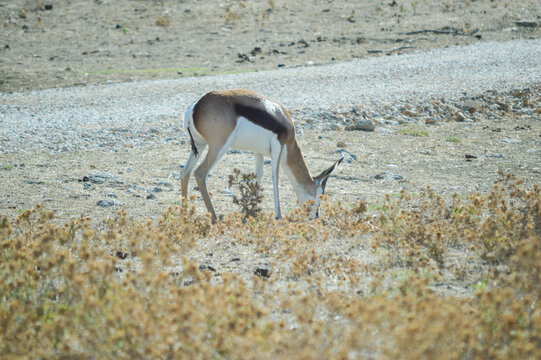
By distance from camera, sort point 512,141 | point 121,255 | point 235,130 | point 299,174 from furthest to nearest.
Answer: point 512,141 < point 299,174 < point 235,130 < point 121,255

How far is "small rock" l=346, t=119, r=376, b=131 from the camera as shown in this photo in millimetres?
12742

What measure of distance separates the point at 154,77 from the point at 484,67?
9.50m

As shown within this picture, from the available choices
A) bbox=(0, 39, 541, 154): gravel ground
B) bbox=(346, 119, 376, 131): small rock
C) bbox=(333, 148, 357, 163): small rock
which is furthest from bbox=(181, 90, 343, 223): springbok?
bbox=(346, 119, 376, 131): small rock

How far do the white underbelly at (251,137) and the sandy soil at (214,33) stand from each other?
10784mm

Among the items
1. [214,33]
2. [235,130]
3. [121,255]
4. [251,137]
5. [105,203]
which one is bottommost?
[214,33]

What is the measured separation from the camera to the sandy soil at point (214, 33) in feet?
65.7

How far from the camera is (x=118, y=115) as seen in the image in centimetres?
1331

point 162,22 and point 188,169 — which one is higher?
point 188,169

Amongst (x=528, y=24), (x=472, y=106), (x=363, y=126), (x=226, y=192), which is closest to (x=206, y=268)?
(x=226, y=192)

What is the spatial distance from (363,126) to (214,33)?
1277 cm

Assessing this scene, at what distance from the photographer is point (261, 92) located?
50.0 feet

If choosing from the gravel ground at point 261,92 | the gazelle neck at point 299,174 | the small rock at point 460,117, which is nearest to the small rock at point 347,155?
the gravel ground at point 261,92

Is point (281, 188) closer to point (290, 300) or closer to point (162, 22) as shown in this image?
point (290, 300)

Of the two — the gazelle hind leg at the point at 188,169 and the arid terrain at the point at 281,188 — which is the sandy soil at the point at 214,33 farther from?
the gazelle hind leg at the point at 188,169
